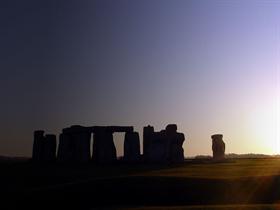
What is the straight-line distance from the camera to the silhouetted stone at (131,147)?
50.1m

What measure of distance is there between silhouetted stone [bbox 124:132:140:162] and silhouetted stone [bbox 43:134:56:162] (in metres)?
7.17

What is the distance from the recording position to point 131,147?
165ft

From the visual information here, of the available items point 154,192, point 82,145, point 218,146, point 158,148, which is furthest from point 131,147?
point 154,192

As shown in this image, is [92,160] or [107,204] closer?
[107,204]

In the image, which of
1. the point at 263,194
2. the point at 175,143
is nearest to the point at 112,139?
the point at 175,143

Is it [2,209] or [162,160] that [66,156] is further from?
[2,209]

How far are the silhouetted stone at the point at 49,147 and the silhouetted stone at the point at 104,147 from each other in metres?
5.70

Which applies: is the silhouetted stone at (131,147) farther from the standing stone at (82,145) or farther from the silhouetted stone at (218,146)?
the silhouetted stone at (218,146)

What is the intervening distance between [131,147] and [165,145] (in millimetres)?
3020

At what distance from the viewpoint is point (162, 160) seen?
48750mm

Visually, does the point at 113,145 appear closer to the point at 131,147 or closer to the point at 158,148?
the point at 131,147

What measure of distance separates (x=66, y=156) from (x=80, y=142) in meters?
2.05

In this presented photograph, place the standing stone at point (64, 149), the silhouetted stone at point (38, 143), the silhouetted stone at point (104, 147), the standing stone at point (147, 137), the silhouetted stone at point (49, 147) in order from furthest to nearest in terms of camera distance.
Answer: the silhouetted stone at point (38, 143)
the silhouetted stone at point (49, 147)
the standing stone at point (64, 149)
the standing stone at point (147, 137)
the silhouetted stone at point (104, 147)

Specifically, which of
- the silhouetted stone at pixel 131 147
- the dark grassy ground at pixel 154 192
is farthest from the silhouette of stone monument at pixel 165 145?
the dark grassy ground at pixel 154 192
